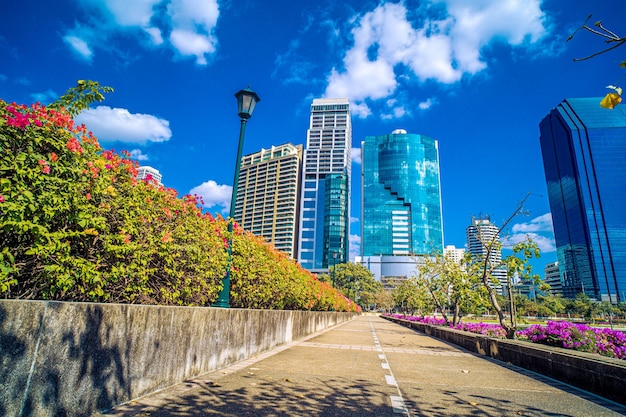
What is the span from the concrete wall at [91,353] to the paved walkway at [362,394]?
272 mm

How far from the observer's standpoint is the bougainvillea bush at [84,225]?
2811 millimetres

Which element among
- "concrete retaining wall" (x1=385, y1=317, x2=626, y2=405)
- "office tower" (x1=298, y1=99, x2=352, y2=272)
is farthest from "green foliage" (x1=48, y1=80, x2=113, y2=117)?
"office tower" (x1=298, y1=99, x2=352, y2=272)

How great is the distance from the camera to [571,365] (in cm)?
591

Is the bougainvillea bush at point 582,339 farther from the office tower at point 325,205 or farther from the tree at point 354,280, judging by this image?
the office tower at point 325,205

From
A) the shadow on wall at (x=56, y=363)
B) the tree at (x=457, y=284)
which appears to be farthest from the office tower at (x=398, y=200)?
the shadow on wall at (x=56, y=363)

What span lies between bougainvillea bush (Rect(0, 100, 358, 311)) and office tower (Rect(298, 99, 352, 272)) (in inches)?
4931

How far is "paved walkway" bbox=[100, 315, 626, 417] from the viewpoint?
3648 millimetres

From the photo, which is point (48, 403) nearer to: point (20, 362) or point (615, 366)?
point (20, 362)

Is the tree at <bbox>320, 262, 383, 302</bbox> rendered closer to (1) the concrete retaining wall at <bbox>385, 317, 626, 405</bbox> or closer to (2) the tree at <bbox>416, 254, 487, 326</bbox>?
(2) the tree at <bbox>416, 254, 487, 326</bbox>

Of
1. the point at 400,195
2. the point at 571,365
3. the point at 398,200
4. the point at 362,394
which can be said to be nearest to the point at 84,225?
the point at 362,394

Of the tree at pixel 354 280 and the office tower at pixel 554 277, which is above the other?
the office tower at pixel 554 277

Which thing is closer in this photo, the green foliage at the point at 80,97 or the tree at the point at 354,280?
the green foliage at the point at 80,97

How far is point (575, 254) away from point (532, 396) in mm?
190215

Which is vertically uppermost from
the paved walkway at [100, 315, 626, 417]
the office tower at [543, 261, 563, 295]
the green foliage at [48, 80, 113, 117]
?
the office tower at [543, 261, 563, 295]
